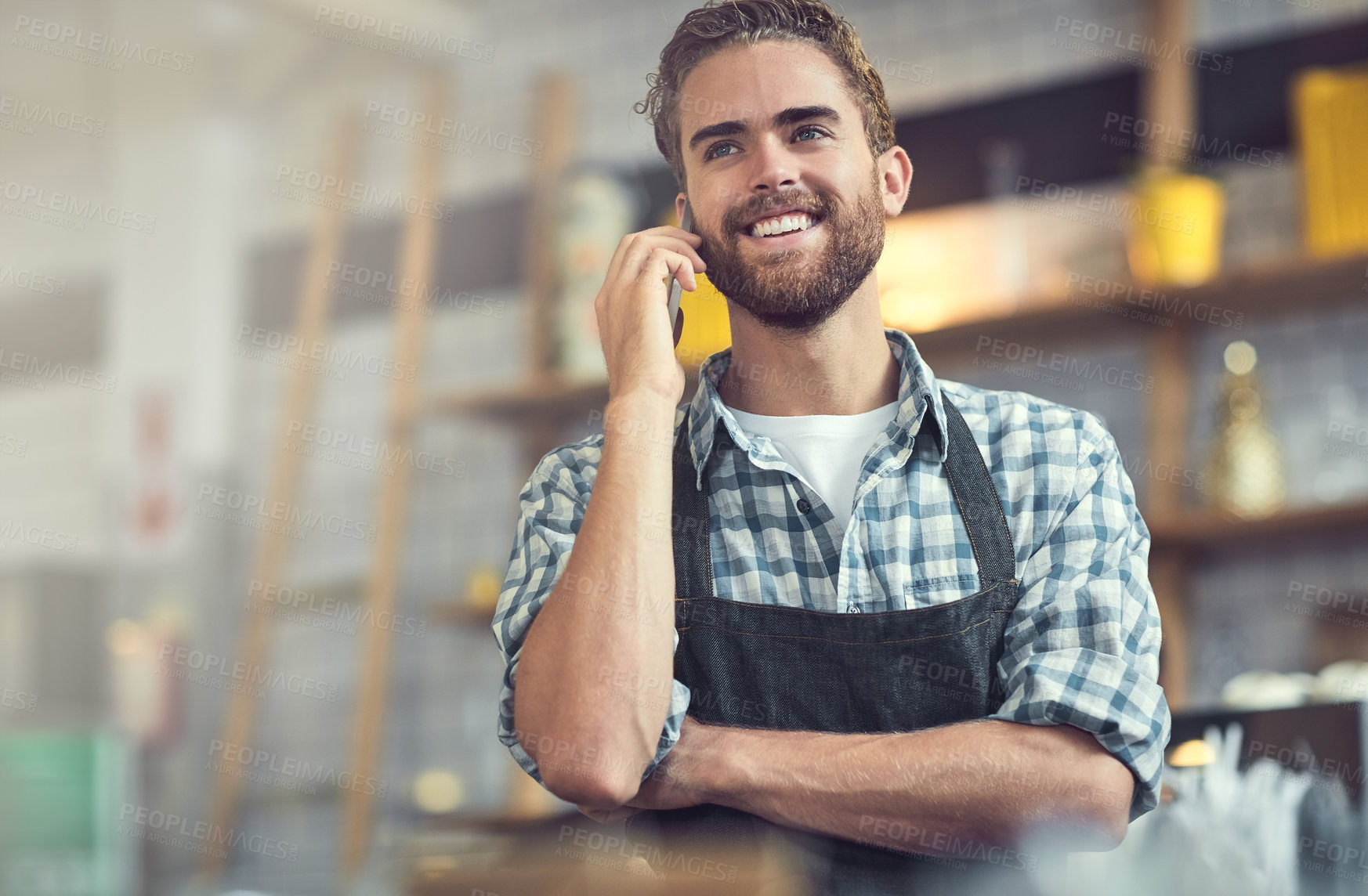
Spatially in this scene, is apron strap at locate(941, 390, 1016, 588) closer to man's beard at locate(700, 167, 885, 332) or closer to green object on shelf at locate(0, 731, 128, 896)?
man's beard at locate(700, 167, 885, 332)

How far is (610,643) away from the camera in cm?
109

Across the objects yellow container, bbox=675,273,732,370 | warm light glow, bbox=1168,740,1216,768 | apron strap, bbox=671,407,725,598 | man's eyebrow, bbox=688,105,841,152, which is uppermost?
yellow container, bbox=675,273,732,370

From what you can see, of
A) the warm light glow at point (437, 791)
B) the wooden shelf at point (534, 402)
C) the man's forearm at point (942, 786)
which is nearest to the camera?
the man's forearm at point (942, 786)

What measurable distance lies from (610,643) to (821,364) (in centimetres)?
32

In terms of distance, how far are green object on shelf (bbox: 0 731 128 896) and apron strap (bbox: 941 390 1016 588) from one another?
100cm

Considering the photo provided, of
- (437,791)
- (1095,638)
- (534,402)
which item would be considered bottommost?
(437,791)

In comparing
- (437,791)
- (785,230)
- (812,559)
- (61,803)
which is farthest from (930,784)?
(437,791)

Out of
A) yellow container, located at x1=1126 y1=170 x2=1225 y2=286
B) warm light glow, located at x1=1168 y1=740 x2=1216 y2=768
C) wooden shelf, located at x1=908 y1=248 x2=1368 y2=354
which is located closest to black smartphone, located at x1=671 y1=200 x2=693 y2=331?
warm light glow, located at x1=1168 y1=740 x2=1216 y2=768

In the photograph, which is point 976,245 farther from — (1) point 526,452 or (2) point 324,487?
(2) point 324,487

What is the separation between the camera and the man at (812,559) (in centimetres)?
108

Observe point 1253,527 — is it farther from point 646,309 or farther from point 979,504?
point 646,309

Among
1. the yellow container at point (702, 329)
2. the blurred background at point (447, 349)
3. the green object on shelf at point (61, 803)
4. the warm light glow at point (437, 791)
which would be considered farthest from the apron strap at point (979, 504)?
the warm light glow at point (437, 791)

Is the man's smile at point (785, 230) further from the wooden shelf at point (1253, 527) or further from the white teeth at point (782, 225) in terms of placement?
the wooden shelf at point (1253, 527)

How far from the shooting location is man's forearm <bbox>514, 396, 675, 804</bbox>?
1078 mm
